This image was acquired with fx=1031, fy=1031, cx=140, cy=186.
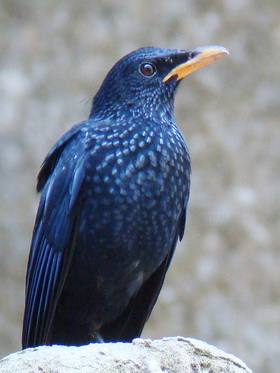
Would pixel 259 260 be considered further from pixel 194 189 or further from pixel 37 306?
pixel 37 306

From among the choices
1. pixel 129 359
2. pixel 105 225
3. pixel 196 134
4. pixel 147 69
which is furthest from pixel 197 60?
pixel 196 134

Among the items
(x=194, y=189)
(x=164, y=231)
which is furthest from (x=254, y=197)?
(x=164, y=231)

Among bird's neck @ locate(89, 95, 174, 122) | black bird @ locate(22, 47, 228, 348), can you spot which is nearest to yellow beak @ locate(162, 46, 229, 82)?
bird's neck @ locate(89, 95, 174, 122)

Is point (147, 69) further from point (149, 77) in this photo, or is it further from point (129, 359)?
point (129, 359)

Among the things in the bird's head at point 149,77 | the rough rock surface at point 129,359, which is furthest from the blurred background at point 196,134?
the rough rock surface at point 129,359

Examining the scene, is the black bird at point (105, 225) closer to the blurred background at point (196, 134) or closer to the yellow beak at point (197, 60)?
the yellow beak at point (197, 60)

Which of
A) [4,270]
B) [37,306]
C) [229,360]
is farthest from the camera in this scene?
[4,270]
